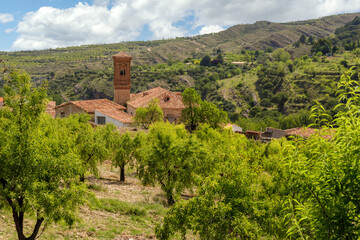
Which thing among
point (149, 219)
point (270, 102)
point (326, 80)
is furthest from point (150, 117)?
point (326, 80)

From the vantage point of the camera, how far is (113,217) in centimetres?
1531

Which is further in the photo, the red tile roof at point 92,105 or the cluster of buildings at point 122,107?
the red tile roof at point 92,105

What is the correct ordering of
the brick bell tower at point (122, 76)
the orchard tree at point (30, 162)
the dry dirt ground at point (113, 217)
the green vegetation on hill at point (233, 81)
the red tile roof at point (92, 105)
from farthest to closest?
the green vegetation on hill at point (233, 81) → the brick bell tower at point (122, 76) → the red tile roof at point (92, 105) → the dry dirt ground at point (113, 217) → the orchard tree at point (30, 162)

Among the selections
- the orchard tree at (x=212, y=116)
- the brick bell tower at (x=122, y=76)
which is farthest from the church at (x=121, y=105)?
the orchard tree at (x=212, y=116)

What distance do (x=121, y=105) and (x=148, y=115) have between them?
44.9 ft

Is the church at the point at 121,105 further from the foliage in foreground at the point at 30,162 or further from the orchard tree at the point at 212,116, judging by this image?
the foliage in foreground at the point at 30,162

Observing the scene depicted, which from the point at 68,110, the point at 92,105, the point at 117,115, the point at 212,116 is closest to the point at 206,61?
the point at 92,105

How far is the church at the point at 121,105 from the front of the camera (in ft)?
136

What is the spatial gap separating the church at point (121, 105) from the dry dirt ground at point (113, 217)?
19.1m

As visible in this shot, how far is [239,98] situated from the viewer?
98.8 meters

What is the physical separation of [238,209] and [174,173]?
934 centimetres

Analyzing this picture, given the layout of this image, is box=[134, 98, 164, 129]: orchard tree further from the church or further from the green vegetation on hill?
the green vegetation on hill

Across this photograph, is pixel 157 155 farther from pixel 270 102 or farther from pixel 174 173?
pixel 270 102

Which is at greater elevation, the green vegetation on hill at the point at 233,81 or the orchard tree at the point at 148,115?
the green vegetation on hill at the point at 233,81
